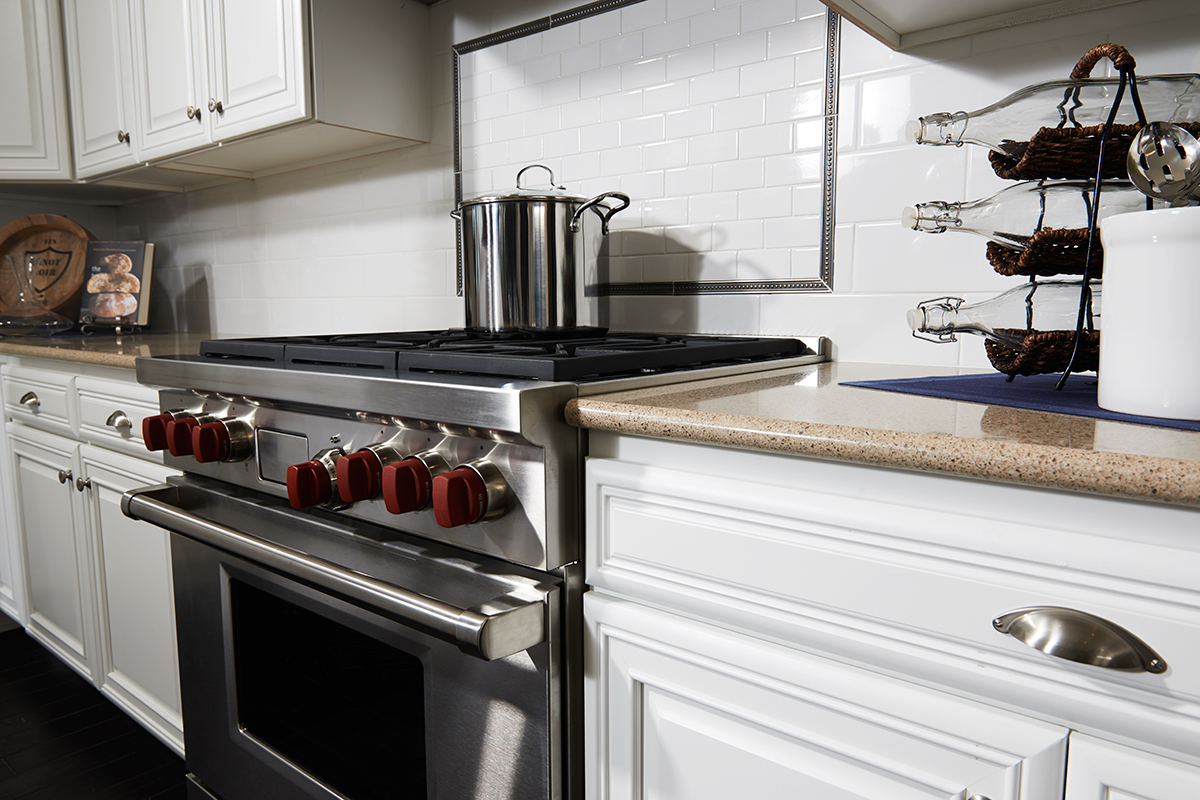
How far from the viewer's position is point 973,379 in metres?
0.95

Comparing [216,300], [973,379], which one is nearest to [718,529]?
[973,379]

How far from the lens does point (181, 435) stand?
1.17 meters

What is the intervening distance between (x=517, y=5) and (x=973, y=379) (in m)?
1.27

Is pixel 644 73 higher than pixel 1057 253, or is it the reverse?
pixel 644 73

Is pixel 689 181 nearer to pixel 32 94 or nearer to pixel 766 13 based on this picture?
pixel 766 13

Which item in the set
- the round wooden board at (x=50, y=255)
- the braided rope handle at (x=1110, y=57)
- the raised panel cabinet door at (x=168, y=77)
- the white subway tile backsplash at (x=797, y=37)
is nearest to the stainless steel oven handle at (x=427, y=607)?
the braided rope handle at (x=1110, y=57)

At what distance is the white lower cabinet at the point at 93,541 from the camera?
1580 mm

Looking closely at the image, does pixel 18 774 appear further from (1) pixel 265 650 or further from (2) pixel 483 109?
(2) pixel 483 109

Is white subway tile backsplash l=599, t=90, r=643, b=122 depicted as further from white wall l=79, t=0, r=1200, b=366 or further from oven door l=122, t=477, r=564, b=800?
oven door l=122, t=477, r=564, b=800

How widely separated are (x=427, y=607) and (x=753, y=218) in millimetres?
914

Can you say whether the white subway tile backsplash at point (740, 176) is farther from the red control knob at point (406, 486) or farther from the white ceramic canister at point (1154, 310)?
the red control knob at point (406, 486)

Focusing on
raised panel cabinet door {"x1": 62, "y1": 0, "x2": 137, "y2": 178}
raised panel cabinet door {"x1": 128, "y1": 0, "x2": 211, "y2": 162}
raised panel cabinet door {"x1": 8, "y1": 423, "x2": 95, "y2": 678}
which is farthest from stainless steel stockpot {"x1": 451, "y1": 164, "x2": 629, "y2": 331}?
raised panel cabinet door {"x1": 62, "y1": 0, "x2": 137, "y2": 178}

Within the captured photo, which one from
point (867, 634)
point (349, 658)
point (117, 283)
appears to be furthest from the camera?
point (117, 283)

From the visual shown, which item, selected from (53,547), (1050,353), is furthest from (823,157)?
(53,547)
